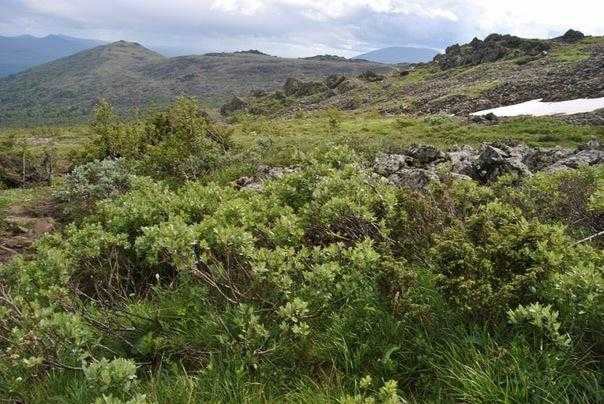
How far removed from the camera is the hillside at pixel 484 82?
52.6m

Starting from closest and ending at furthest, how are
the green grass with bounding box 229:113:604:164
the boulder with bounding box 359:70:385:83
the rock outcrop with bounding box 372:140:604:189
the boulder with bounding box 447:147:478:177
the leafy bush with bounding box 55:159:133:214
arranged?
the rock outcrop with bounding box 372:140:604:189 < the boulder with bounding box 447:147:478:177 < the leafy bush with bounding box 55:159:133:214 < the green grass with bounding box 229:113:604:164 < the boulder with bounding box 359:70:385:83

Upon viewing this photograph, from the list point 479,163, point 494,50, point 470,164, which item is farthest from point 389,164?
point 494,50

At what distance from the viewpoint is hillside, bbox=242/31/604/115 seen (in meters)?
52.6

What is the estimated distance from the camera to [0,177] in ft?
93.1

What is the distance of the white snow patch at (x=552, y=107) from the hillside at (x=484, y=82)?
7.86 feet

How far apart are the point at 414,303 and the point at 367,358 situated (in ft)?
2.62

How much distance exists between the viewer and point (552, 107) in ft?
145

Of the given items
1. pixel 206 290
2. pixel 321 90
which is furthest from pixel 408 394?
pixel 321 90

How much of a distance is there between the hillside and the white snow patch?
2.40 metres

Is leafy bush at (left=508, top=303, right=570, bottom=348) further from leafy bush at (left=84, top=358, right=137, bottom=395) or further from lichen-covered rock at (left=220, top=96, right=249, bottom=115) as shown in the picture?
lichen-covered rock at (left=220, top=96, right=249, bottom=115)

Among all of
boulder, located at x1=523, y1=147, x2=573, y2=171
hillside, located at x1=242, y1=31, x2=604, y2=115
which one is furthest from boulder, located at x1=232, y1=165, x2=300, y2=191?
hillside, located at x1=242, y1=31, x2=604, y2=115

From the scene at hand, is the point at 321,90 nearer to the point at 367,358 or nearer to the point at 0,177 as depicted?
the point at 0,177

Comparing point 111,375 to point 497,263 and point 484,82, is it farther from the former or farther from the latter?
point 484,82

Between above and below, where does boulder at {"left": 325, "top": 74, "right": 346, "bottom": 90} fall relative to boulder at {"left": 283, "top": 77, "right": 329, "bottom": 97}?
above
